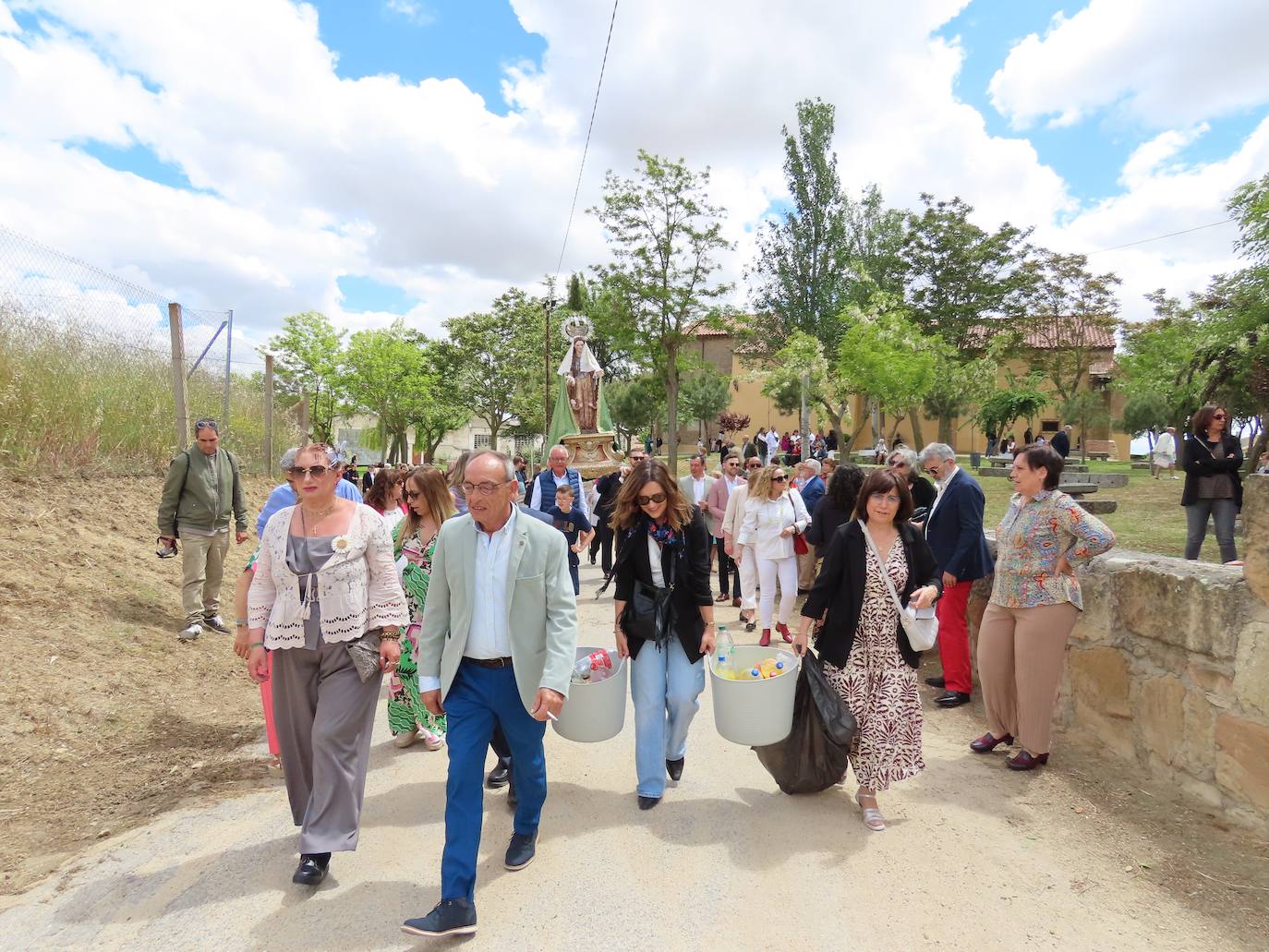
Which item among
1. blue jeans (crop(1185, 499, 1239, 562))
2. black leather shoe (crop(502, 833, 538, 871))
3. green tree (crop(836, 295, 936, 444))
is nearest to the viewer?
black leather shoe (crop(502, 833, 538, 871))

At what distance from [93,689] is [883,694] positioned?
490 cm

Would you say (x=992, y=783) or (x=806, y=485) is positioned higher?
(x=806, y=485)

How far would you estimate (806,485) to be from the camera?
8.34 m

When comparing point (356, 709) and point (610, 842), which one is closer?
point (356, 709)

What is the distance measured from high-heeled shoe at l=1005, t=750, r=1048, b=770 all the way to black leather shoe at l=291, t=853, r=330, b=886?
3606mm

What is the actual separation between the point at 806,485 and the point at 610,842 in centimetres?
557

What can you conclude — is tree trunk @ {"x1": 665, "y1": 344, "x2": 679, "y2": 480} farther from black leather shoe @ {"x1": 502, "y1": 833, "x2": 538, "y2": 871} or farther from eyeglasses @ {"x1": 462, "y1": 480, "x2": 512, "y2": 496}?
eyeglasses @ {"x1": 462, "y1": 480, "x2": 512, "y2": 496}

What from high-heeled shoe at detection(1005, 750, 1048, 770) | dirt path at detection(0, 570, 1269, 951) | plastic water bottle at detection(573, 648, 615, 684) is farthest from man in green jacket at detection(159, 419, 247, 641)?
high-heeled shoe at detection(1005, 750, 1048, 770)

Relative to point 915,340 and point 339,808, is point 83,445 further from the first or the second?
point 915,340

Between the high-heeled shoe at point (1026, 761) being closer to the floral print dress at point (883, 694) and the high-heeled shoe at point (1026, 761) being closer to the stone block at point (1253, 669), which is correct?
the floral print dress at point (883, 694)

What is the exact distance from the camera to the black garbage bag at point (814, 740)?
11.9ft

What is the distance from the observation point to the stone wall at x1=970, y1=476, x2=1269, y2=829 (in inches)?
129

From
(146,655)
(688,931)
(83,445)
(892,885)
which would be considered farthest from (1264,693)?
(83,445)

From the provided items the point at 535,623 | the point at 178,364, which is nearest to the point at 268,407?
the point at 178,364
